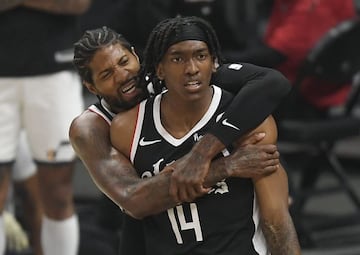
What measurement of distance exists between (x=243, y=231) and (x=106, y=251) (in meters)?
2.44

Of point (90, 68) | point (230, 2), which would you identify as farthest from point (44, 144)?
point (90, 68)

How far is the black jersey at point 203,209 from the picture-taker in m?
3.12

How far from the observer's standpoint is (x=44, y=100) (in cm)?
483

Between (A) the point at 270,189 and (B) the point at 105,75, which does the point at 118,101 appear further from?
(A) the point at 270,189

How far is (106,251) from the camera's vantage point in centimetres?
550

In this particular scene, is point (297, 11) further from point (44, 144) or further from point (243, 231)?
point (243, 231)

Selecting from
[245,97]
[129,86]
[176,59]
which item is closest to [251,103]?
[245,97]

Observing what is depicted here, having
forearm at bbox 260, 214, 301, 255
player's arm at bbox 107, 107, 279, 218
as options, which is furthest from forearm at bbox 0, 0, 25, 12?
forearm at bbox 260, 214, 301, 255

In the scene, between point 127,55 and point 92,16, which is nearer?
point 127,55

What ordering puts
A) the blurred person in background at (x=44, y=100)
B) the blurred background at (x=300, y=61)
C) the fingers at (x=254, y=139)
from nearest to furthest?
the fingers at (x=254, y=139), the blurred person in background at (x=44, y=100), the blurred background at (x=300, y=61)

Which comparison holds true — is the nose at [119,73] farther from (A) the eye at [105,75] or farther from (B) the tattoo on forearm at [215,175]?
(B) the tattoo on forearm at [215,175]

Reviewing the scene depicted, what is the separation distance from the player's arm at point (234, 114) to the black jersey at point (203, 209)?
0.06 m

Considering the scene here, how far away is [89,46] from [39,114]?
1620 mm

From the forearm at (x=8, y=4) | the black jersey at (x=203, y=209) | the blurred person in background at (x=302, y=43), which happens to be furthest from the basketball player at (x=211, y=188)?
the blurred person in background at (x=302, y=43)
